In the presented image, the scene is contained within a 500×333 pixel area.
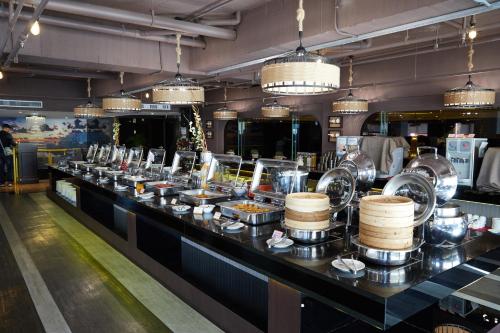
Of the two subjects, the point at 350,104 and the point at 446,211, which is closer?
the point at 446,211

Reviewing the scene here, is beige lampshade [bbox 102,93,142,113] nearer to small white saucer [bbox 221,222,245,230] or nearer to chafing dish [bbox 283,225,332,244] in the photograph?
small white saucer [bbox 221,222,245,230]

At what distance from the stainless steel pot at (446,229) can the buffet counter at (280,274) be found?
7 centimetres

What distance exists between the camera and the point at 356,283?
75.4 inches

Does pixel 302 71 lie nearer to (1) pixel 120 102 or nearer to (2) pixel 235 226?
(2) pixel 235 226

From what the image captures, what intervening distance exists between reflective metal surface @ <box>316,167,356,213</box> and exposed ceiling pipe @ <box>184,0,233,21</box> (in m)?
2.99

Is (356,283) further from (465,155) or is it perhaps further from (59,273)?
(465,155)

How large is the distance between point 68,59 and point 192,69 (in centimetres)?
222

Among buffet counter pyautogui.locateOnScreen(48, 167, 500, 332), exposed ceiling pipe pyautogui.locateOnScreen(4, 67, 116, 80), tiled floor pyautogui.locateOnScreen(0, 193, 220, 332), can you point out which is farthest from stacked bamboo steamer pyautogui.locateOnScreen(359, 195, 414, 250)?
exposed ceiling pipe pyautogui.locateOnScreen(4, 67, 116, 80)

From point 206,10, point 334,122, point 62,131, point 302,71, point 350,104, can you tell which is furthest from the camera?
point 62,131

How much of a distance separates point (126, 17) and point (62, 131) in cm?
1199

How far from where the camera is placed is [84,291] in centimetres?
389

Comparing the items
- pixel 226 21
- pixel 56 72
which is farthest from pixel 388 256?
pixel 56 72

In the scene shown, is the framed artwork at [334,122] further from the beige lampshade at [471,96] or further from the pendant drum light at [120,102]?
the pendant drum light at [120,102]

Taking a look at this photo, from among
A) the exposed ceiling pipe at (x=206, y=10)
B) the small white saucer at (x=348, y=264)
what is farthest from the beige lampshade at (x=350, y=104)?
the small white saucer at (x=348, y=264)
